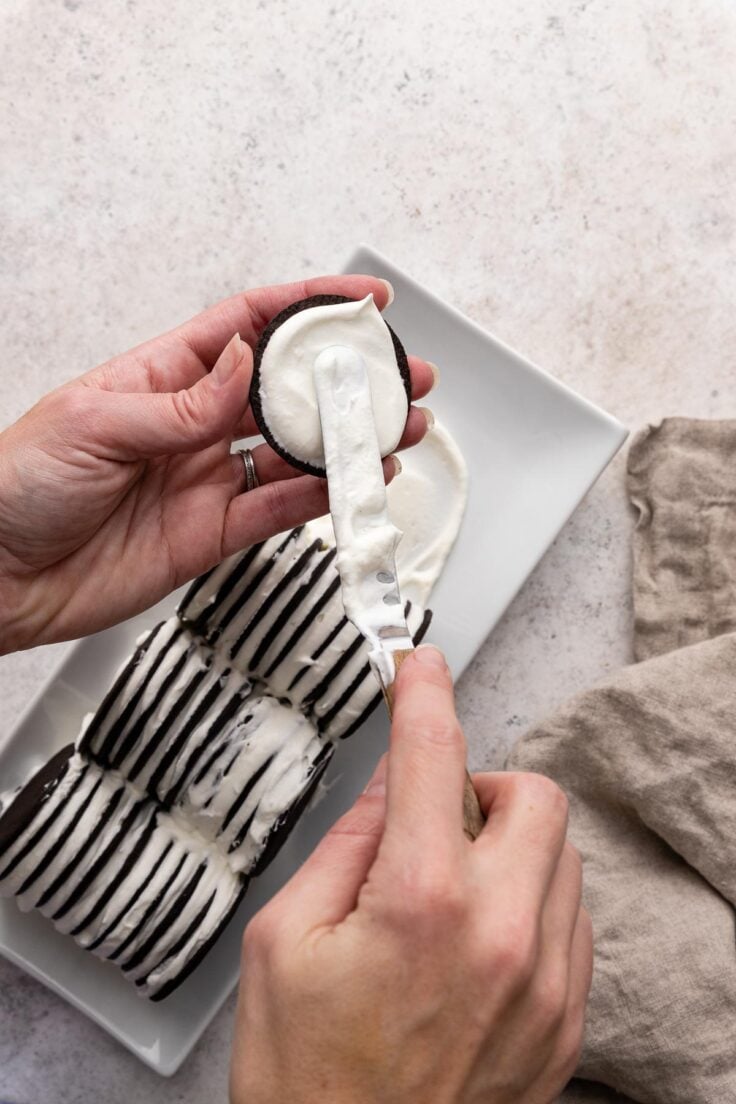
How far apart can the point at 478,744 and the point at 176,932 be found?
537 millimetres

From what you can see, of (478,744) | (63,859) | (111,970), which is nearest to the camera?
(63,859)

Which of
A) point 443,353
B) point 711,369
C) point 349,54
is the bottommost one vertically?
point 711,369

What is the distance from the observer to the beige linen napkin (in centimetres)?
120

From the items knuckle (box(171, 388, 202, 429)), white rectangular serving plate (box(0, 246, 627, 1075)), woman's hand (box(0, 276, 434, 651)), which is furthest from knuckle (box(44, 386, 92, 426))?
white rectangular serving plate (box(0, 246, 627, 1075))

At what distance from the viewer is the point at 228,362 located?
3.25ft

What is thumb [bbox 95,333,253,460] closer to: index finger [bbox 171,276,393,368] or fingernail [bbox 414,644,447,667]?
index finger [bbox 171,276,393,368]

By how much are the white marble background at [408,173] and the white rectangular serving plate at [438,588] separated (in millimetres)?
142

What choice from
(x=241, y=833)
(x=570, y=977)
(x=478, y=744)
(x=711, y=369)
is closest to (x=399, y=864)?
(x=570, y=977)

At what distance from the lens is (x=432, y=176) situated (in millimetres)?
1525

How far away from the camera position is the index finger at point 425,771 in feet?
2.36

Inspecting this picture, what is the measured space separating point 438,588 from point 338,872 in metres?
0.69

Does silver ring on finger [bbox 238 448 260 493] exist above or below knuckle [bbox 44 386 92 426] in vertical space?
below

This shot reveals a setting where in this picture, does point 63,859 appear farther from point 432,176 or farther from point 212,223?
point 432,176

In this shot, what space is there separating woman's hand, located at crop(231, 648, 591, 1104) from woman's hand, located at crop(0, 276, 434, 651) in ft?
1.57
